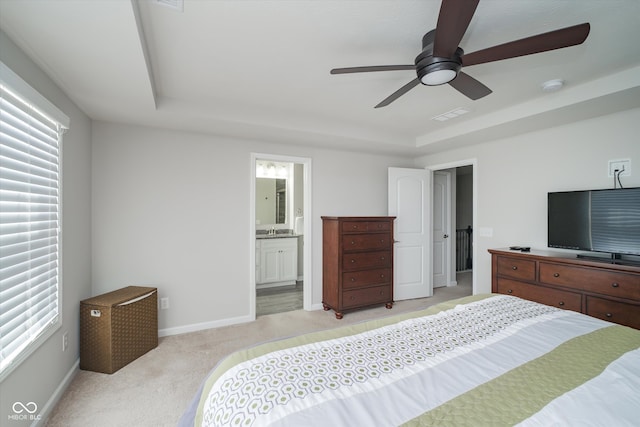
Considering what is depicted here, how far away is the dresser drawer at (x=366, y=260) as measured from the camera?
11.6 feet

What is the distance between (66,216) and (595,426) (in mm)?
3175

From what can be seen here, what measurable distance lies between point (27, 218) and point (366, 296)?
3.31m

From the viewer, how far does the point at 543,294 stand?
262cm

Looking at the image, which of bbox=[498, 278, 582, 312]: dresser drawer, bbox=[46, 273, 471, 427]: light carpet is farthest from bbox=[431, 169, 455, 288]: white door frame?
bbox=[46, 273, 471, 427]: light carpet

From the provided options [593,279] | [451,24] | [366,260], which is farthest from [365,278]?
[451,24]

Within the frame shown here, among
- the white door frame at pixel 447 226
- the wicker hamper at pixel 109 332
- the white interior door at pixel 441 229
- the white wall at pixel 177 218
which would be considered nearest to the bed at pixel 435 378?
the wicker hamper at pixel 109 332

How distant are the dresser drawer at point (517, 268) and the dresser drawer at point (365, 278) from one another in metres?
1.35

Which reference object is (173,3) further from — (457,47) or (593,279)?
(593,279)

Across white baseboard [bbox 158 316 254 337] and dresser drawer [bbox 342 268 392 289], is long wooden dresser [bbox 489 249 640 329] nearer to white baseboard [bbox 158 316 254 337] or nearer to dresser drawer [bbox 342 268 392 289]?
dresser drawer [bbox 342 268 392 289]

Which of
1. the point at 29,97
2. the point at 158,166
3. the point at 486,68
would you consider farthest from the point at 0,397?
the point at 486,68

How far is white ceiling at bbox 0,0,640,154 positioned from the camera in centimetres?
147

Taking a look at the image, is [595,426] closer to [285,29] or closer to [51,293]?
[285,29]

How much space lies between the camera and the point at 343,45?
1821mm

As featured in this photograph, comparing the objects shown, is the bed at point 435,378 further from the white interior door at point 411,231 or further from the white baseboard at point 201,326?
the white interior door at point 411,231
